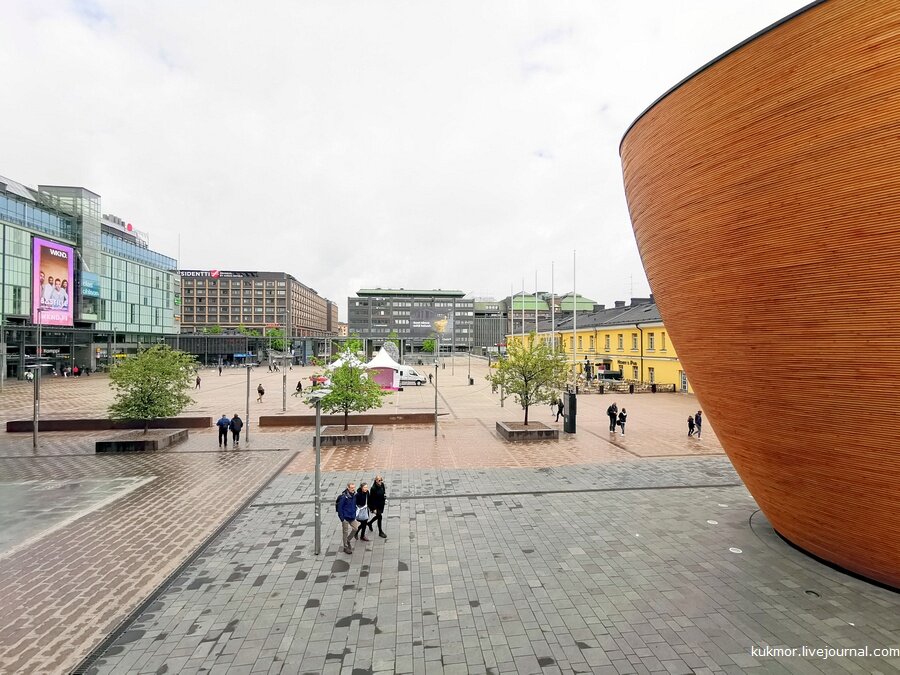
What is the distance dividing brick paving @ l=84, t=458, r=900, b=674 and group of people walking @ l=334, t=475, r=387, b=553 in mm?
374

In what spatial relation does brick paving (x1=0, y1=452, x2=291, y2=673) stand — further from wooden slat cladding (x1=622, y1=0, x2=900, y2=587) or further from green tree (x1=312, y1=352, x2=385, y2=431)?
wooden slat cladding (x1=622, y1=0, x2=900, y2=587)

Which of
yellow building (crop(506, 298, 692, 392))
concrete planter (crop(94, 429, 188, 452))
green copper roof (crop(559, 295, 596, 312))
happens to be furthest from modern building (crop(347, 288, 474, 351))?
concrete planter (crop(94, 429, 188, 452))

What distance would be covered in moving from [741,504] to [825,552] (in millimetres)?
3621

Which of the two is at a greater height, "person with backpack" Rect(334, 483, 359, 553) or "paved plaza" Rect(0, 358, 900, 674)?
"person with backpack" Rect(334, 483, 359, 553)

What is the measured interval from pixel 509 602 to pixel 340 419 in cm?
1785

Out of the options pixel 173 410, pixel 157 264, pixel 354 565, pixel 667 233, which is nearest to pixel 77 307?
pixel 157 264

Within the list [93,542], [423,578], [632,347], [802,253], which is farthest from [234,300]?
[802,253]

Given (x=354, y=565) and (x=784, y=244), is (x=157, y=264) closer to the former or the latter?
(x=354, y=565)

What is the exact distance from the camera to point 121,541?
9430 mm

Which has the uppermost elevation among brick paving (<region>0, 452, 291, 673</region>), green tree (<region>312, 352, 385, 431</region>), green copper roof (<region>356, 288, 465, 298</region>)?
green copper roof (<region>356, 288, 465, 298</region>)

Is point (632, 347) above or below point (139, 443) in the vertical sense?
above

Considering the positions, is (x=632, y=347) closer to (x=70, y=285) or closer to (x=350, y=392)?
(x=350, y=392)

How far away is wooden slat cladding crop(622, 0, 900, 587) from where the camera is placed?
5512 millimetres

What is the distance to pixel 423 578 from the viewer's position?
7895mm
